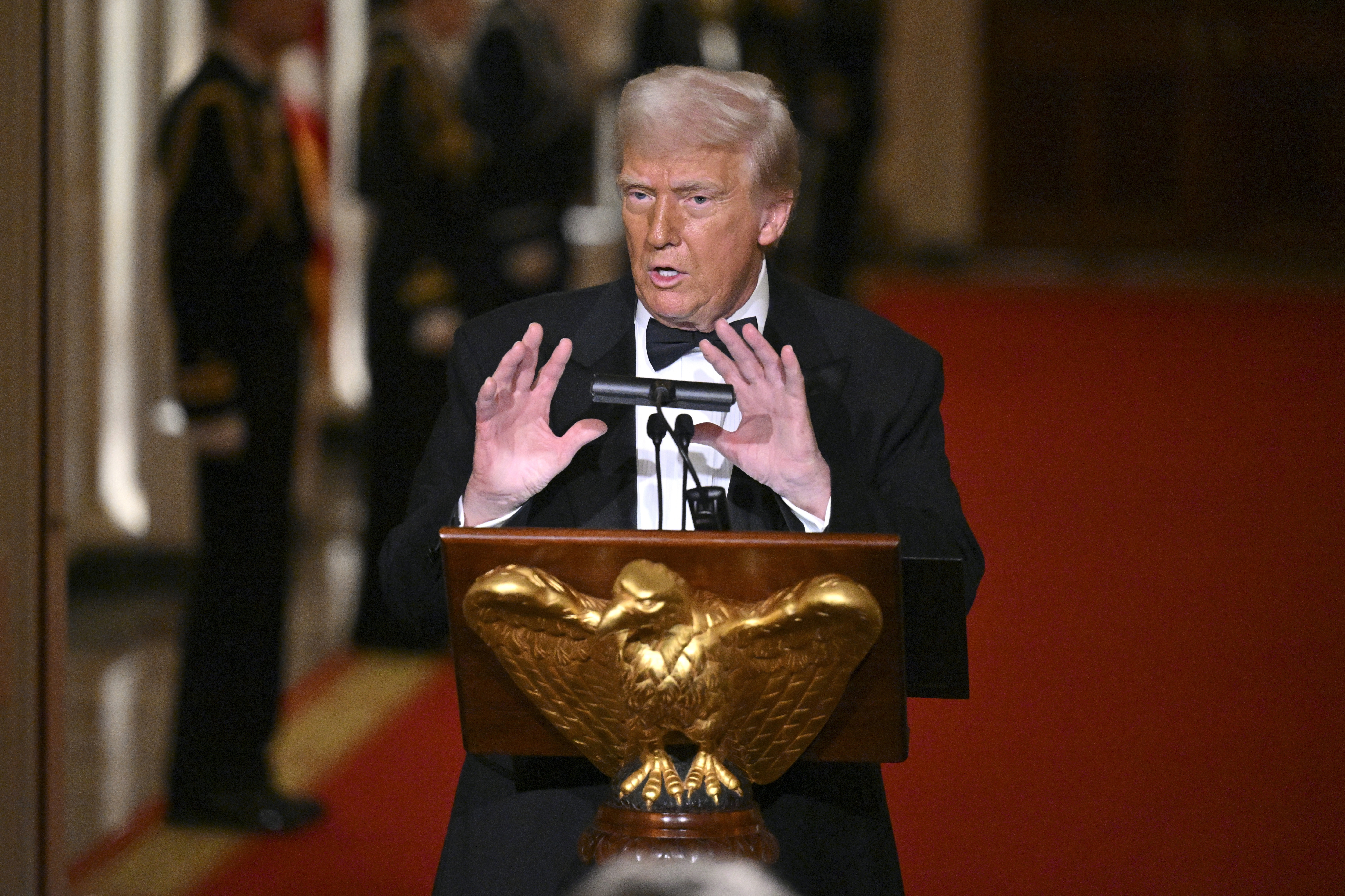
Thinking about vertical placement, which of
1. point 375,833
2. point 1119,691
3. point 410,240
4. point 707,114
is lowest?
point 375,833

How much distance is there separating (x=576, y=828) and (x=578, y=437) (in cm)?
49

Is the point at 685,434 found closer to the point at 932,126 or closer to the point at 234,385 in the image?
the point at 234,385

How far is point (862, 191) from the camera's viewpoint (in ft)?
36.4

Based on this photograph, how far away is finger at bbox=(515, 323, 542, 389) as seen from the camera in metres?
1.78

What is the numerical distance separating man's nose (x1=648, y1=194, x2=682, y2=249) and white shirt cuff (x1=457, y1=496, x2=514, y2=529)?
343 mm

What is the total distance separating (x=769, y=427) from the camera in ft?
5.81

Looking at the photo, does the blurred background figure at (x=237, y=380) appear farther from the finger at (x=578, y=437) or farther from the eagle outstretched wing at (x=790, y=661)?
the eagle outstretched wing at (x=790, y=661)

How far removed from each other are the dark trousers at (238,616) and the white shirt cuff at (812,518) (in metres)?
2.46

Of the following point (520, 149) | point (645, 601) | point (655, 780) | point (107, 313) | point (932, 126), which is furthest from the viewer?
point (932, 126)

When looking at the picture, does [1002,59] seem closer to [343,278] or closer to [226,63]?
[343,278]

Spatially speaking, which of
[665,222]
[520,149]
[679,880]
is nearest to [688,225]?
[665,222]

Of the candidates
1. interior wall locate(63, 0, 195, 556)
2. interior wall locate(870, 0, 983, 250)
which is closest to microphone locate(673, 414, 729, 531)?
interior wall locate(63, 0, 195, 556)

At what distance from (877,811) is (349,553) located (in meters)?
5.45

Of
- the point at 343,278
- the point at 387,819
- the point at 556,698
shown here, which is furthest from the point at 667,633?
the point at 343,278
